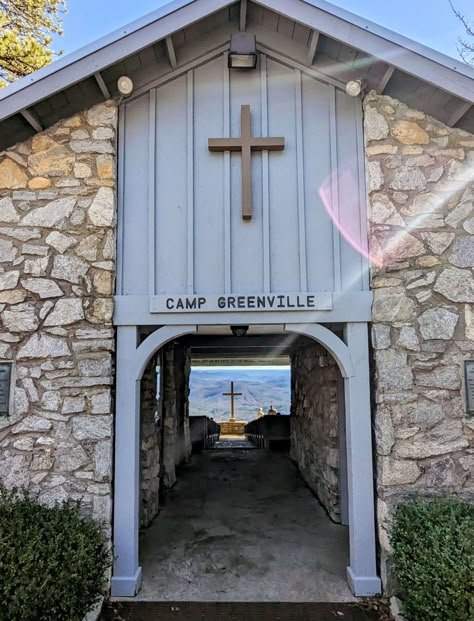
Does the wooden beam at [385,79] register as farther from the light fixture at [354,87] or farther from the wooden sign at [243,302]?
the wooden sign at [243,302]

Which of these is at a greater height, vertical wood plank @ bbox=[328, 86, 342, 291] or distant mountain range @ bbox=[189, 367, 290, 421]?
vertical wood plank @ bbox=[328, 86, 342, 291]

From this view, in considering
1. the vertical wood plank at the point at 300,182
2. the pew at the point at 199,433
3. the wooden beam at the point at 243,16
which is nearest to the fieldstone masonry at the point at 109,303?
the vertical wood plank at the point at 300,182

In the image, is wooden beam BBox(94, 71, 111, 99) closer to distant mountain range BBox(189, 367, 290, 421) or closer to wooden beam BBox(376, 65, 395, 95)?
wooden beam BBox(376, 65, 395, 95)

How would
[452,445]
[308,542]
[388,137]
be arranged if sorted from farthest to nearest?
[308,542] → [388,137] → [452,445]

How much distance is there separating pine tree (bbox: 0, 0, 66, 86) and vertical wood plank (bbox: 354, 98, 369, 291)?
657 cm

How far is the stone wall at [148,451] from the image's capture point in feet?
18.9

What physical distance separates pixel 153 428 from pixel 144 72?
419 cm

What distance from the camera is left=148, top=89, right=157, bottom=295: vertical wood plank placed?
14.8ft

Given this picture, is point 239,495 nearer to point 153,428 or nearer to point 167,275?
point 153,428

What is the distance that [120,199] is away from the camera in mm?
4605

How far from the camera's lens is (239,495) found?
718 centimetres

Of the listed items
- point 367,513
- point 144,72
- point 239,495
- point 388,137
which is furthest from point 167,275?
point 239,495

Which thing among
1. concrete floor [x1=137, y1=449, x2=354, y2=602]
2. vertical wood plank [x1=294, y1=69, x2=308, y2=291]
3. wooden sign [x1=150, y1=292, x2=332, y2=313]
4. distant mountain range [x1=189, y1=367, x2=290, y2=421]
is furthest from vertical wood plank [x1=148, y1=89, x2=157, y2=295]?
distant mountain range [x1=189, y1=367, x2=290, y2=421]

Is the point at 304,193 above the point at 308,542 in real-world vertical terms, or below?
above
